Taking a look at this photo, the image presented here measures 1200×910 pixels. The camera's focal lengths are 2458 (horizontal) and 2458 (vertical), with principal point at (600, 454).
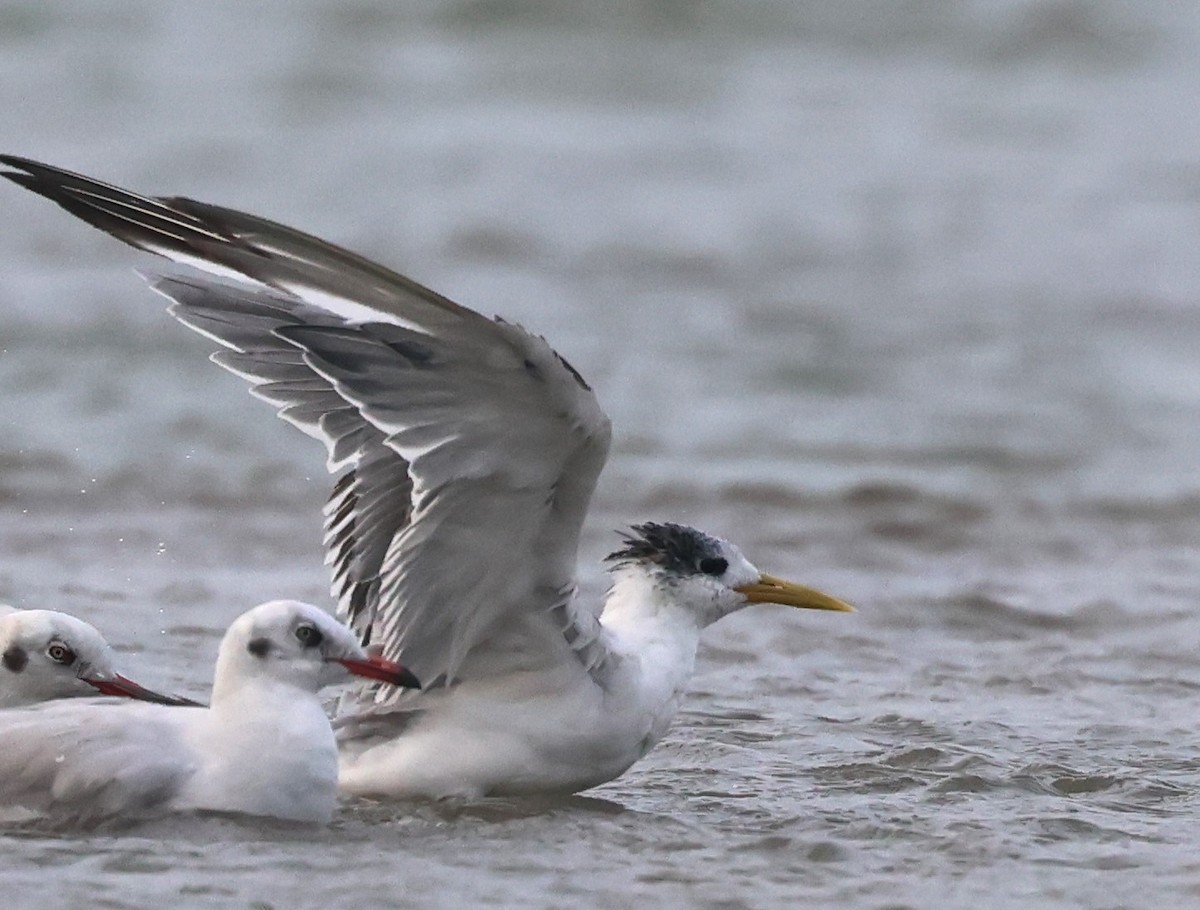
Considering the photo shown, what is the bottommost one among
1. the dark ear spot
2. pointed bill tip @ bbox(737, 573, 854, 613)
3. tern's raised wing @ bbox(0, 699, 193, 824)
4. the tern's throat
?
tern's raised wing @ bbox(0, 699, 193, 824)

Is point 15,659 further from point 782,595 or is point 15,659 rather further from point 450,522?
point 782,595

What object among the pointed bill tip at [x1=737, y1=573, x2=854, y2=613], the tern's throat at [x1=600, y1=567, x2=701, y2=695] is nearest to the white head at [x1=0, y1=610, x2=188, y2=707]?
the tern's throat at [x1=600, y1=567, x2=701, y2=695]

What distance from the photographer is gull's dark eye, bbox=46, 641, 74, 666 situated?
582cm

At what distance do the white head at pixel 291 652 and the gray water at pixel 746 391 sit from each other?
0.35 metres

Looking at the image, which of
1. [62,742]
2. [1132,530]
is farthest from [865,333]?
[62,742]

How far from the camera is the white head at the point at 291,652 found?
18.0 ft

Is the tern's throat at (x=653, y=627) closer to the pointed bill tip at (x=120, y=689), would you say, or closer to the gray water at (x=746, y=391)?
the gray water at (x=746, y=391)

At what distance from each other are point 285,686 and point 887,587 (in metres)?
3.84

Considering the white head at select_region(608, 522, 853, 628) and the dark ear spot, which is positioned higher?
the white head at select_region(608, 522, 853, 628)

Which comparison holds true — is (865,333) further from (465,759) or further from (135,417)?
(465,759)

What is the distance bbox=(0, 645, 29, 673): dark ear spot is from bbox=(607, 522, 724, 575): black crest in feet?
5.12

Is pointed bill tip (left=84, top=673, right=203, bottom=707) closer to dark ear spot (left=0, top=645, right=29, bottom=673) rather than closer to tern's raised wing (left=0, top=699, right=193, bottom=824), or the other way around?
dark ear spot (left=0, top=645, right=29, bottom=673)

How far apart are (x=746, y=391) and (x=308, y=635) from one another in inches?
253

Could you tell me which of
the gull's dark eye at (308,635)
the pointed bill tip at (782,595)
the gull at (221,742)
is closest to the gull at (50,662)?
the gull at (221,742)
